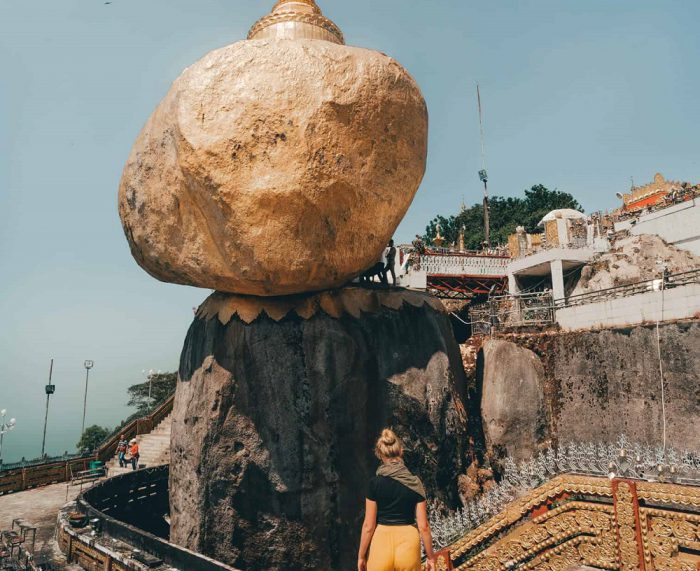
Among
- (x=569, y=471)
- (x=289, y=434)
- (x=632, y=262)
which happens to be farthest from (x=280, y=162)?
(x=632, y=262)

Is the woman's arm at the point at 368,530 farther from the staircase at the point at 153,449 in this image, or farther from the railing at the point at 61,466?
the railing at the point at 61,466

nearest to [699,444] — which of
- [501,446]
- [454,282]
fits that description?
[501,446]

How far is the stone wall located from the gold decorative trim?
3594mm

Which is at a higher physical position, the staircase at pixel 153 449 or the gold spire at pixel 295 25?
the gold spire at pixel 295 25

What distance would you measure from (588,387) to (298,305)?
7255 mm

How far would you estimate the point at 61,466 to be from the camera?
16438mm

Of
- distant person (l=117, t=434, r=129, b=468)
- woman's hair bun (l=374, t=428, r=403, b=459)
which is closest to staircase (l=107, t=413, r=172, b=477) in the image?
distant person (l=117, t=434, r=129, b=468)

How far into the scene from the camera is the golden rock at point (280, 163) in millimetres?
7691

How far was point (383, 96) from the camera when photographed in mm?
8227

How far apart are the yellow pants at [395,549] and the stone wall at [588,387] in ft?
25.3

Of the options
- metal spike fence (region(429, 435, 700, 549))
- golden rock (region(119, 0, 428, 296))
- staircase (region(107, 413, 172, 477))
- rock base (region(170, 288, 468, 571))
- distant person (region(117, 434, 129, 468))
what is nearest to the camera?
metal spike fence (region(429, 435, 700, 549))

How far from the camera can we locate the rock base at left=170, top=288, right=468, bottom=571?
28.4 ft

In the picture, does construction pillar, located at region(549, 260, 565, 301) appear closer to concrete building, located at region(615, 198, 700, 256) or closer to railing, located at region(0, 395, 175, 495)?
concrete building, located at region(615, 198, 700, 256)

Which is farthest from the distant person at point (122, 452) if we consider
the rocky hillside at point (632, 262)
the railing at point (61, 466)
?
the rocky hillside at point (632, 262)
